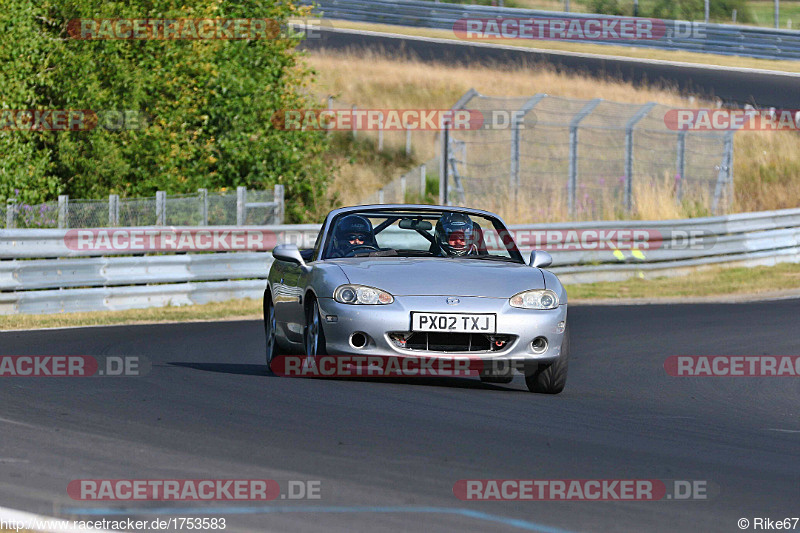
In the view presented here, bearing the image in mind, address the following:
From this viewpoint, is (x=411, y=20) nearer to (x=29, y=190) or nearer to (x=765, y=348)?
(x=29, y=190)

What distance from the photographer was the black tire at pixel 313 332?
974 centimetres

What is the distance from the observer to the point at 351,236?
10.7 m

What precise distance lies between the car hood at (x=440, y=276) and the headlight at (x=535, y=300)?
1.6 inches

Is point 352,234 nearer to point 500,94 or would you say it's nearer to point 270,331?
point 270,331

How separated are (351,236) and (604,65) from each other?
3482 cm

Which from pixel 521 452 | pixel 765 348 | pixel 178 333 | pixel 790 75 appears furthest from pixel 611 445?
pixel 790 75

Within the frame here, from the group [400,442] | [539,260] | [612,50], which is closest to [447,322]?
[539,260]

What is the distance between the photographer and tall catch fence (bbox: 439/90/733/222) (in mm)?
26969

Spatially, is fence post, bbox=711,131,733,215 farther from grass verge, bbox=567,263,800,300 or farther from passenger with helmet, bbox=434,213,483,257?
passenger with helmet, bbox=434,213,483,257

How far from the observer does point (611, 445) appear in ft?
24.2

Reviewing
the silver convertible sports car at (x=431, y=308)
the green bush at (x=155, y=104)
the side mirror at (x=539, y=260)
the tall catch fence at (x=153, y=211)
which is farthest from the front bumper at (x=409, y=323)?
the green bush at (x=155, y=104)

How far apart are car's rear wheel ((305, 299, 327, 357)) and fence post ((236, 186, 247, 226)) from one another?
11.2 m

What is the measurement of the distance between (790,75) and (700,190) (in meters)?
13.0

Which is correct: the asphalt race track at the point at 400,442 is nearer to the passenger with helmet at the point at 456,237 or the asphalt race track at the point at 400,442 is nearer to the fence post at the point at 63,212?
the passenger with helmet at the point at 456,237
